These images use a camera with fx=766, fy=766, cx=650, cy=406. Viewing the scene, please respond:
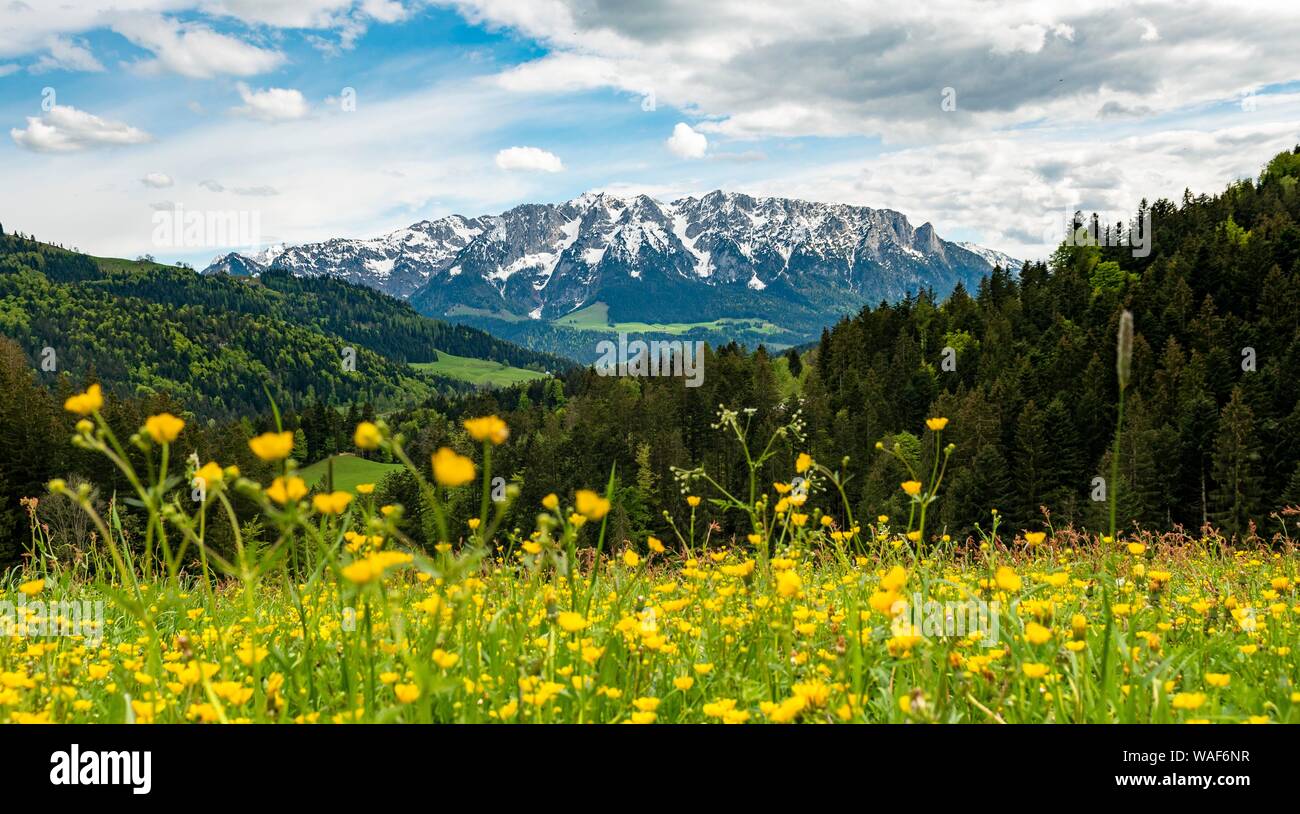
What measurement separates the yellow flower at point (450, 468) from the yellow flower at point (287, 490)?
46 cm

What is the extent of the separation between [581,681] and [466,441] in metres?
107

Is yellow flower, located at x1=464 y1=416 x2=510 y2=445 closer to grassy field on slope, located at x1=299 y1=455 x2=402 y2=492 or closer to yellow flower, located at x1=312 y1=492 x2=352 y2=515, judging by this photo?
yellow flower, located at x1=312 y1=492 x2=352 y2=515

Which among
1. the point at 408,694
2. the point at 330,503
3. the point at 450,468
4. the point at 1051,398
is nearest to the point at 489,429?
→ the point at 450,468

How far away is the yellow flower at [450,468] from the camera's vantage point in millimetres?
1721

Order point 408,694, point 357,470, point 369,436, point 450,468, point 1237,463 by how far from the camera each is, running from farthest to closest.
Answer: point 357,470
point 1237,463
point 408,694
point 369,436
point 450,468

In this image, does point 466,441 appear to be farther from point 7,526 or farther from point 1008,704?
point 1008,704

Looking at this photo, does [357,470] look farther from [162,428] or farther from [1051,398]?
[162,428]

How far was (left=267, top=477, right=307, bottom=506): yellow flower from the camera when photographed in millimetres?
2043

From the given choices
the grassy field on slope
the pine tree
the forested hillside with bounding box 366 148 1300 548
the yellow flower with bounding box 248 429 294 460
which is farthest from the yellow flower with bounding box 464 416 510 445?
the grassy field on slope

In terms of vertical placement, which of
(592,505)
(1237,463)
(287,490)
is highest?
(287,490)

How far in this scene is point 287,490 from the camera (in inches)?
81.4

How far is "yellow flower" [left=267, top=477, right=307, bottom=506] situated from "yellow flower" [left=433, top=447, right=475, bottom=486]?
46 cm

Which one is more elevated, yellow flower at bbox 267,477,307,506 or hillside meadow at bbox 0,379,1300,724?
yellow flower at bbox 267,477,307,506

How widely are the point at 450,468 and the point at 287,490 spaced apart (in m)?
0.56
